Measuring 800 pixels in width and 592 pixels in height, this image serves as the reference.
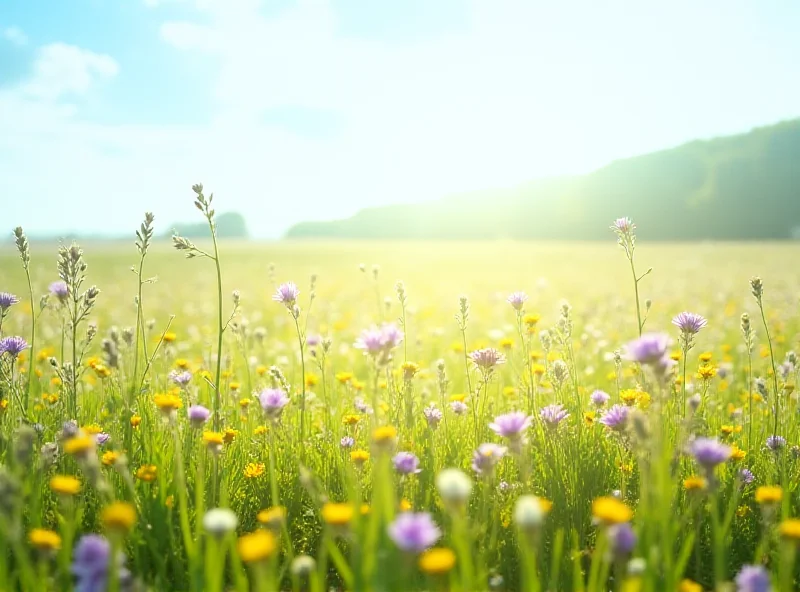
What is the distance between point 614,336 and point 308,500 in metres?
5.77

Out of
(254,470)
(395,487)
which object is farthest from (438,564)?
(254,470)

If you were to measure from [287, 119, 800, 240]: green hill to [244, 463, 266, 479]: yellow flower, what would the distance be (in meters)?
75.5

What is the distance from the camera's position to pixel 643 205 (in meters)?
122

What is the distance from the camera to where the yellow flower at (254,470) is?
118 inches

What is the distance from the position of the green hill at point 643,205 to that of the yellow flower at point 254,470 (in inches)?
2971

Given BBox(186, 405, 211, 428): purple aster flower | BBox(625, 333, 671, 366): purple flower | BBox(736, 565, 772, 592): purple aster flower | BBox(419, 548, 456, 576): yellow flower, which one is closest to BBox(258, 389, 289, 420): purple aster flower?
BBox(186, 405, 211, 428): purple aster flower

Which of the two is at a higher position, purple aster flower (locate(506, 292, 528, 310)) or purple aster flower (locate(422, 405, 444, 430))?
purple aster flower (locate(506, 292, 528, 310))

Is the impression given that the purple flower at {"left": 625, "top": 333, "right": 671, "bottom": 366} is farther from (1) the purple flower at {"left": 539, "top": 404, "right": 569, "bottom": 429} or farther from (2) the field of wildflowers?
(1) the purple flower at {"left": 539, "top": 404, "right": 569, "bottom": 429}

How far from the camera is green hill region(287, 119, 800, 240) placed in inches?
3831

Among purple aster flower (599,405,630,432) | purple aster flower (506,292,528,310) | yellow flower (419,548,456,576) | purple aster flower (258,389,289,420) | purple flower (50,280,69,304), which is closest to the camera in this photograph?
yellow flower (419,548,456,576)

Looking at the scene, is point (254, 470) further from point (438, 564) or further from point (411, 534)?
point (438, 564)

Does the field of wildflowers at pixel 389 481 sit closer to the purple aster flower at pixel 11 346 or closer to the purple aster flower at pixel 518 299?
the purple aster flower at pixel 11 346

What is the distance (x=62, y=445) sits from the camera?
301cm

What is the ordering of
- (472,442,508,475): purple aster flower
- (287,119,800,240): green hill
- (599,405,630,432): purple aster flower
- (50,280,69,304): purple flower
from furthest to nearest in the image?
(287,119,800,240): green hill
(50,280,69,304): purple flower
(599,405,630,432): purple aster flower
(472,442,508,475): purple aster flower
